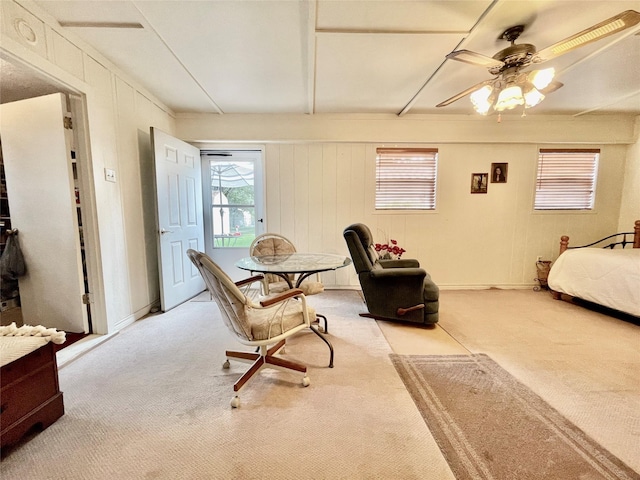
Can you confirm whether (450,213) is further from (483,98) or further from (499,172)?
(483,98)

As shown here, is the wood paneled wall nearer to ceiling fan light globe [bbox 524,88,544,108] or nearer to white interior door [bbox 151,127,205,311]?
white interior door [bbox 151,127,205,311]

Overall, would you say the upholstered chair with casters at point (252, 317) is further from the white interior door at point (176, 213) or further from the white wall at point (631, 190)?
the white wall at point (631, 190)

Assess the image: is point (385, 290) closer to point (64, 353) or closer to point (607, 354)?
point (607, 354)

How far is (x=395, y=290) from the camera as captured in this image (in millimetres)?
2551

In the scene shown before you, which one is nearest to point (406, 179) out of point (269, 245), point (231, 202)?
point (269, 245)

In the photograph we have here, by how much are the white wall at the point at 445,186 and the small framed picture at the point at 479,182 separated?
72mm

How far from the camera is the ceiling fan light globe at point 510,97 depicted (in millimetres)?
1843

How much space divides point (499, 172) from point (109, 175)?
462 centimetres

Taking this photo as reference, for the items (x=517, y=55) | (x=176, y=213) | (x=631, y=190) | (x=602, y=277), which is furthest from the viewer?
(x=631, y=190)

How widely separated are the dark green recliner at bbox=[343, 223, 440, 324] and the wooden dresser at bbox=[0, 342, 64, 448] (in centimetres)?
223

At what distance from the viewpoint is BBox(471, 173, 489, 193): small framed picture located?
145 inches

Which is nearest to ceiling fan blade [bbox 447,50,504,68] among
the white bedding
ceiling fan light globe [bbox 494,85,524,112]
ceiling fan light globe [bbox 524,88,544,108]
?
ceiling fan light globe [bbox 494,85,524,112]

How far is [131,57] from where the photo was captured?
2.22m

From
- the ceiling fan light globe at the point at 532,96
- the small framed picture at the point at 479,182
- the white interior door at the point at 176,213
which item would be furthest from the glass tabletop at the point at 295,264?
the small framed picture at the point at 479,182
